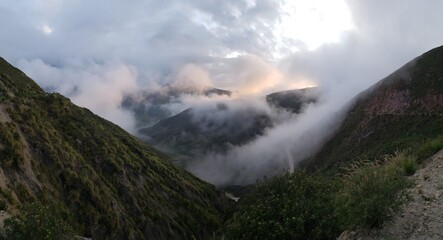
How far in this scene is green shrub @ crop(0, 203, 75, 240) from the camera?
13.6 metres

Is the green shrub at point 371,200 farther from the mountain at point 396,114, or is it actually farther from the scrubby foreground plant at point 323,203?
the mountain at point 396,114

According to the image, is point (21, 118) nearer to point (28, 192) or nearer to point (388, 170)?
point (28, 192)

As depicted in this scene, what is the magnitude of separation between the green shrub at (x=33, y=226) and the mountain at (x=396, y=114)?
267ft

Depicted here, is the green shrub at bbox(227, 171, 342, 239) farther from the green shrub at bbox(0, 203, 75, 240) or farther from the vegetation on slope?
the green shrub at bbox(0, 203, 75, 240)

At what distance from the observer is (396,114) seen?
117 meters

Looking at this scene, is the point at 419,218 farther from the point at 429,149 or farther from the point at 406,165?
the point at 429,149

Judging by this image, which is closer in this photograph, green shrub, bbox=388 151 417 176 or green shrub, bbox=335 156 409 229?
green shrub, bbox=335 156 409 229

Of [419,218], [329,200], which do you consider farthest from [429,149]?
[419,218]

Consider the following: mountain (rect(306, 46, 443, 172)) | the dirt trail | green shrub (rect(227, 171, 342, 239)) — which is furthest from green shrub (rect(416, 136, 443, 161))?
mountain (rect(306, 46, 443, 172))

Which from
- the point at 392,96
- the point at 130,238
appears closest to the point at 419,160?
the point at 130,238

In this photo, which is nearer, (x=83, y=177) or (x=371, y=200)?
(x=371, y=200)

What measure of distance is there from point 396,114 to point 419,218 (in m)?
116

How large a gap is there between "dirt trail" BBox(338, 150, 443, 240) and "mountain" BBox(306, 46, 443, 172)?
256 feet

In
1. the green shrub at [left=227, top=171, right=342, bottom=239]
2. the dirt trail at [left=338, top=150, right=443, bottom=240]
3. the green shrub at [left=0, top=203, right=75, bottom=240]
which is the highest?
the green shrub at [left=0, top=203, right=75, bottom=240]
